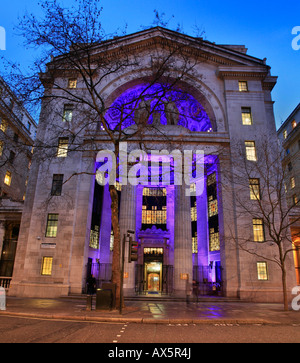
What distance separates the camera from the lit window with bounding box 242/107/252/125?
2773cm

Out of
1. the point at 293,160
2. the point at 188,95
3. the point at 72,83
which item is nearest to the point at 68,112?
the point at 72,83

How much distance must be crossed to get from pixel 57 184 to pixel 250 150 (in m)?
18.8

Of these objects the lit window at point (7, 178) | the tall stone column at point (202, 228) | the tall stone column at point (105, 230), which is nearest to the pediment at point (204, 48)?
the tall stone column at point (202, 228)

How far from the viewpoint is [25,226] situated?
2527 cm

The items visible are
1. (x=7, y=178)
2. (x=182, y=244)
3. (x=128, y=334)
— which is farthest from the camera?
(x=7, y=178)

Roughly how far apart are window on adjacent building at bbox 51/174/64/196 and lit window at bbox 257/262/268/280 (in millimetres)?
19010

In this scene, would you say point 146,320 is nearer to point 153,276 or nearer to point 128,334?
point 128,334

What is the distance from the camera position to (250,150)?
26.8m

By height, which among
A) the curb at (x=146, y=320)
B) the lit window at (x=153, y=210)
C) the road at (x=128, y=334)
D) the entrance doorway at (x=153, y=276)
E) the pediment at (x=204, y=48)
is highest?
the pediment at (x=204, y=48)

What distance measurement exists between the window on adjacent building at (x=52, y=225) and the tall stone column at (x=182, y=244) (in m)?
10.9

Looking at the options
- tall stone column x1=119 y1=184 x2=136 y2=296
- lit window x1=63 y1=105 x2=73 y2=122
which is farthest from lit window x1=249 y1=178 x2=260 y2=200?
lit window x1=63 y1=105 x2=73 y2=122

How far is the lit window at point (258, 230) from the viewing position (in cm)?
2453

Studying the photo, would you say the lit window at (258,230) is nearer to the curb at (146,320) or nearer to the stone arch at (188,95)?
the stone arch at (188,95)

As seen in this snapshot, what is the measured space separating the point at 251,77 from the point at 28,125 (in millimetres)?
34836
